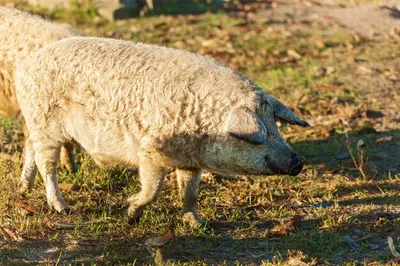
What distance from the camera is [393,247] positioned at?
216 inches

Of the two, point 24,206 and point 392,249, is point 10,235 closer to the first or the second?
point 24,206

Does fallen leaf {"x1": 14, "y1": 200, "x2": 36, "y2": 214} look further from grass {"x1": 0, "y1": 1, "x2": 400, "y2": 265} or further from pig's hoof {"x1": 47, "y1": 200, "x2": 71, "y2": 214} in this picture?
pig's hoof {"x1": 47, "y1": 200, "x2": 71, "y2": 214}

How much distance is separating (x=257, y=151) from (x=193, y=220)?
933 millimetres

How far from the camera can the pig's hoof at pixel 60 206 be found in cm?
623

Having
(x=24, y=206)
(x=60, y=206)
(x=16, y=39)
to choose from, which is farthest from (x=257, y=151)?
(x=16, y=39)

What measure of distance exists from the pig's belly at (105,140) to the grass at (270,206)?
20.4 inches

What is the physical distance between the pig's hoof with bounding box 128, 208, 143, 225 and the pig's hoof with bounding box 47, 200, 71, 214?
0.59m

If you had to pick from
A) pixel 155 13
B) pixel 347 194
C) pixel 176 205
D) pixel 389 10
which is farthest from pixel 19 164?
pixel 389 10

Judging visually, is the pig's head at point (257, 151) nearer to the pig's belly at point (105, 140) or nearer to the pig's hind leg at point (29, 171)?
the pig's belly at point (105, 140)

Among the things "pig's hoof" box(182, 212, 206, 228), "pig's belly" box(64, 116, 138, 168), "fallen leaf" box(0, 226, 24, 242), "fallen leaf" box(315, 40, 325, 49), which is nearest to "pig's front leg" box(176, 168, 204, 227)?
"pig's hoof" box(182, 212, 206, 228)

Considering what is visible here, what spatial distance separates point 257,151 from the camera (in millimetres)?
5488

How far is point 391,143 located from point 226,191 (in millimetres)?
2310

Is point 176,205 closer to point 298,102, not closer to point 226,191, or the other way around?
point 226,191

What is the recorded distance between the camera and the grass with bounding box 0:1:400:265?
5.61m
